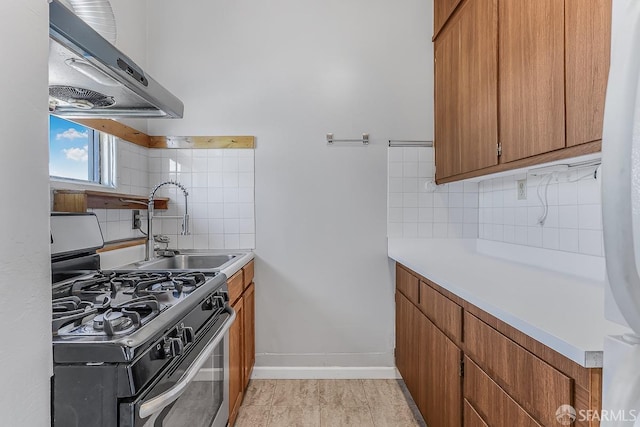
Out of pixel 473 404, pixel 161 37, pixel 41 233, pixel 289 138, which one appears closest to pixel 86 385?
pixel 41 233

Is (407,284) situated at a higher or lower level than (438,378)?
higher

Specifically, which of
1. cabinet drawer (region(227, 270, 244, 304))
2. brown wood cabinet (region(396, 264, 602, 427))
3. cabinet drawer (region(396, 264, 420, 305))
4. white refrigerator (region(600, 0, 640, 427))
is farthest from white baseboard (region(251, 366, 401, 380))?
white refrigerator (region(600, 0, 640, 427))

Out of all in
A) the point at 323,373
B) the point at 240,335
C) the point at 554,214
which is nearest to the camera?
the point at 554,214

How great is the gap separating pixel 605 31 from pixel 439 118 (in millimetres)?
1362

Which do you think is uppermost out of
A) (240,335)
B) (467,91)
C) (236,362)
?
(467,91)

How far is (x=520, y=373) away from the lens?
1001 mm

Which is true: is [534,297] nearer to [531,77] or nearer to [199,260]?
[531,77]

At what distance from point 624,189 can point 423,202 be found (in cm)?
212

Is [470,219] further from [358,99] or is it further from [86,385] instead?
[86,385]

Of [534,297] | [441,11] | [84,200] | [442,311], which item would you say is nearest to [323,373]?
[442,311]

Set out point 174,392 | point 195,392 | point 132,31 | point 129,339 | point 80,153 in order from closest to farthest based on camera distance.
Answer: point 129,339, point 174,392, point 195,392, point 80,153, point 132,31

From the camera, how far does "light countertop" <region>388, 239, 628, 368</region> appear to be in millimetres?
838

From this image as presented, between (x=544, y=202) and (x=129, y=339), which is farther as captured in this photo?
(x=544, y=202)

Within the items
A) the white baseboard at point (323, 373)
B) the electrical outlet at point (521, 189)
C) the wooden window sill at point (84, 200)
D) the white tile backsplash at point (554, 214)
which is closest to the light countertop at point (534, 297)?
the white tile backsplash at point (554, 214)
